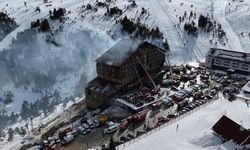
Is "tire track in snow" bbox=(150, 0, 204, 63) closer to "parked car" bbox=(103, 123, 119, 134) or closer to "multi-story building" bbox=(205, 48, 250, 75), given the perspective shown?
"multi-story building" bbox=(205, 48, 250, 75)

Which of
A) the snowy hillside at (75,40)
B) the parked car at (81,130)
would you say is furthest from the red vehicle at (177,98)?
the snowy hillside at (75,40)

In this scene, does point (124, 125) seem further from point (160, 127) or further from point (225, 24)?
point (225, 24)

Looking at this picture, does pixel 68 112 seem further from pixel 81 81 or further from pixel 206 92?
pixel 206 92

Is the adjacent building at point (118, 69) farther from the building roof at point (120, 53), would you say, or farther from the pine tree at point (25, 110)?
the pine tree at point (25, 110)

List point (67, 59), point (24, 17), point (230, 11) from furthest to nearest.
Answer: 1. point (230, 11)
2. point (24, 17)
3. point (67, 59)

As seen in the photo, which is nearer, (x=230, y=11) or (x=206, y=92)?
(x=206, y=92)

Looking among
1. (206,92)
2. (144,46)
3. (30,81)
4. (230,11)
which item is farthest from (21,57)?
(230,11)
